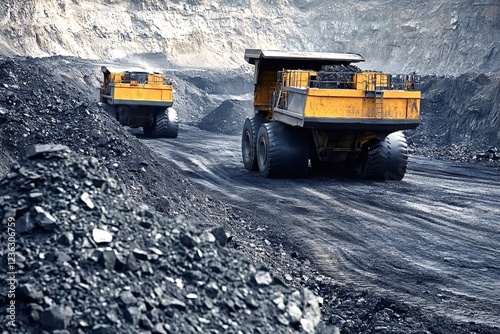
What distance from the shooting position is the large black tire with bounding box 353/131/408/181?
13602 millimetres

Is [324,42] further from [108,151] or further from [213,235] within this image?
[213,235]

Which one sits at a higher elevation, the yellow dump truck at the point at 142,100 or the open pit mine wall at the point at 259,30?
the open pit mine wall at the point at 259,30

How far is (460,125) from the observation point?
909 inches

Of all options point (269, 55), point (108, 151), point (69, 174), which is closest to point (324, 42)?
point (269, 55)

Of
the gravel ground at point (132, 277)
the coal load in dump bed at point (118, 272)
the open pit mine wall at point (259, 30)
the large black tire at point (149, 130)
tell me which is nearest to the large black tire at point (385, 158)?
the gravel ground at point (132, 277)

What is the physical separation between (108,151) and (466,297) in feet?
19.1

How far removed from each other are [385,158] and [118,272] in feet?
30.7

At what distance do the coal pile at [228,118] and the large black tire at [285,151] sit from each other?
1353 centimetres

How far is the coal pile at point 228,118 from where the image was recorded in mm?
28484

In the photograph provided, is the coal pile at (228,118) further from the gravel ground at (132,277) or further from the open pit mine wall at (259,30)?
the gravel ground at (132,277)

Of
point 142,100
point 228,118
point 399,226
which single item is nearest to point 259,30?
point 228,118

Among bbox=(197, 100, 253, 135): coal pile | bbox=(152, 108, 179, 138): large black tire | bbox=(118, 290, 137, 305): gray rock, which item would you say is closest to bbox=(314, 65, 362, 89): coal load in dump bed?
bbox=(118, 290, 137, 305): gray rock

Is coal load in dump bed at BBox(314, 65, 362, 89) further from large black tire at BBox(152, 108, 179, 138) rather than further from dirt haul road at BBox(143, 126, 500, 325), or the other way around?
large black tire at BBox(152, 108, 179, 138)

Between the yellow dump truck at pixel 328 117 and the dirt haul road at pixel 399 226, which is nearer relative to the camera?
the dirt haul road at pixel 399 226
